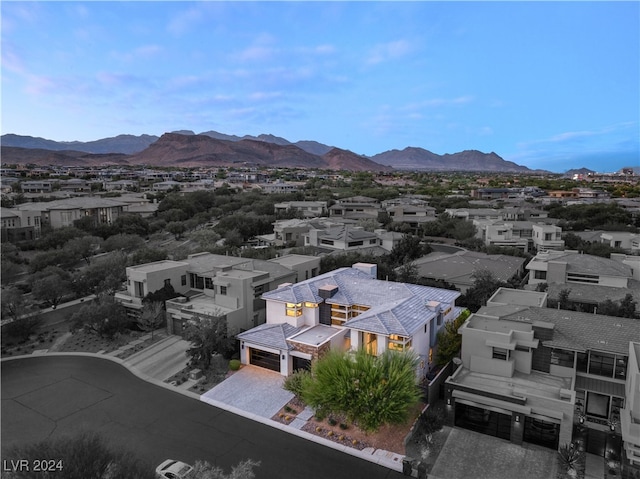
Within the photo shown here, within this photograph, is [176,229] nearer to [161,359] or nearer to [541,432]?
[161,359]

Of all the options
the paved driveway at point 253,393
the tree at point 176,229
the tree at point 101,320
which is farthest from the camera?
the tree at point 176,229

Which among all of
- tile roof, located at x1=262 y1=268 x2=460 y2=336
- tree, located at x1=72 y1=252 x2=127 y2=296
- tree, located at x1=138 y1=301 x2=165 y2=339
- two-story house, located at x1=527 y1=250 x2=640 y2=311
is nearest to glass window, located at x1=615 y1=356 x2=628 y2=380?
tile roof, located at x1=262 y1=268 x2=460 y2=336

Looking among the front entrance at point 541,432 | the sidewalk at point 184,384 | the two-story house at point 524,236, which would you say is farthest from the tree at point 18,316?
the two-story house at point 524,236

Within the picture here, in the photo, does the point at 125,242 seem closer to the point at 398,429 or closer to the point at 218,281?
the point at 218,281

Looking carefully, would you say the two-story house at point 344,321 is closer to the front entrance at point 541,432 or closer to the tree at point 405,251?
the front entrance at point 541,432

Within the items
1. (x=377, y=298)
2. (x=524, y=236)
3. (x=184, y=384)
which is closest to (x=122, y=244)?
(x=184, y=384)

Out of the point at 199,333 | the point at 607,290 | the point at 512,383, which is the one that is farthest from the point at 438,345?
the point at 607,290
